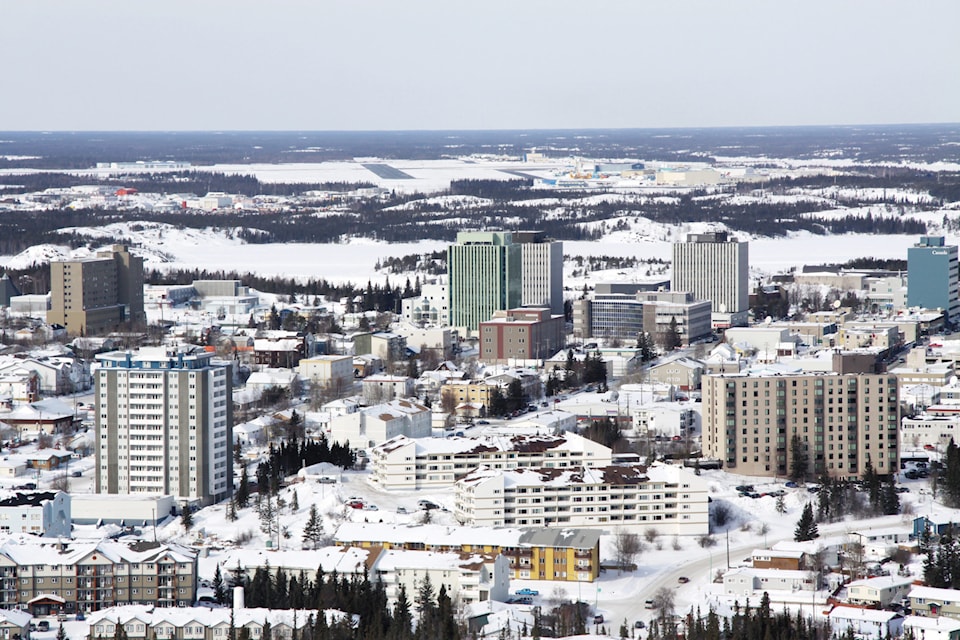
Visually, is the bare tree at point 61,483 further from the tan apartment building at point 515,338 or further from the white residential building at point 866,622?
the tan apartment building at point 515,338

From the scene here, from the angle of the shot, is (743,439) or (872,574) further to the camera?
(743,439)

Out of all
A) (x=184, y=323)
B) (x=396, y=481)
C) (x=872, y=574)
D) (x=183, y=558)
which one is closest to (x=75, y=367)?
(x=184, y=323)

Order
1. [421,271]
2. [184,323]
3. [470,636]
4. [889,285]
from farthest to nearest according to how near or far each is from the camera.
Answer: [421,271] → [889,285] → [184,323] → [470,636]

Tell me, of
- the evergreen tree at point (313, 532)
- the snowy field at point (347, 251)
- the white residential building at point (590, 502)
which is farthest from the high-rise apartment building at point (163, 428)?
the snowy field at point (347, 251)

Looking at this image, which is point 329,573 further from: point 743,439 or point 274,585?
point 743,439

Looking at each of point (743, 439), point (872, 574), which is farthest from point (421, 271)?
point (872, 574)

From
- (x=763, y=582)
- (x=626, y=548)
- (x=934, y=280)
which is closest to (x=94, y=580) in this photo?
(x=626, y=548)

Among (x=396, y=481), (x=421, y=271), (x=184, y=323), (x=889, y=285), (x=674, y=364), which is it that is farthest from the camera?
(x=421, y=271)
